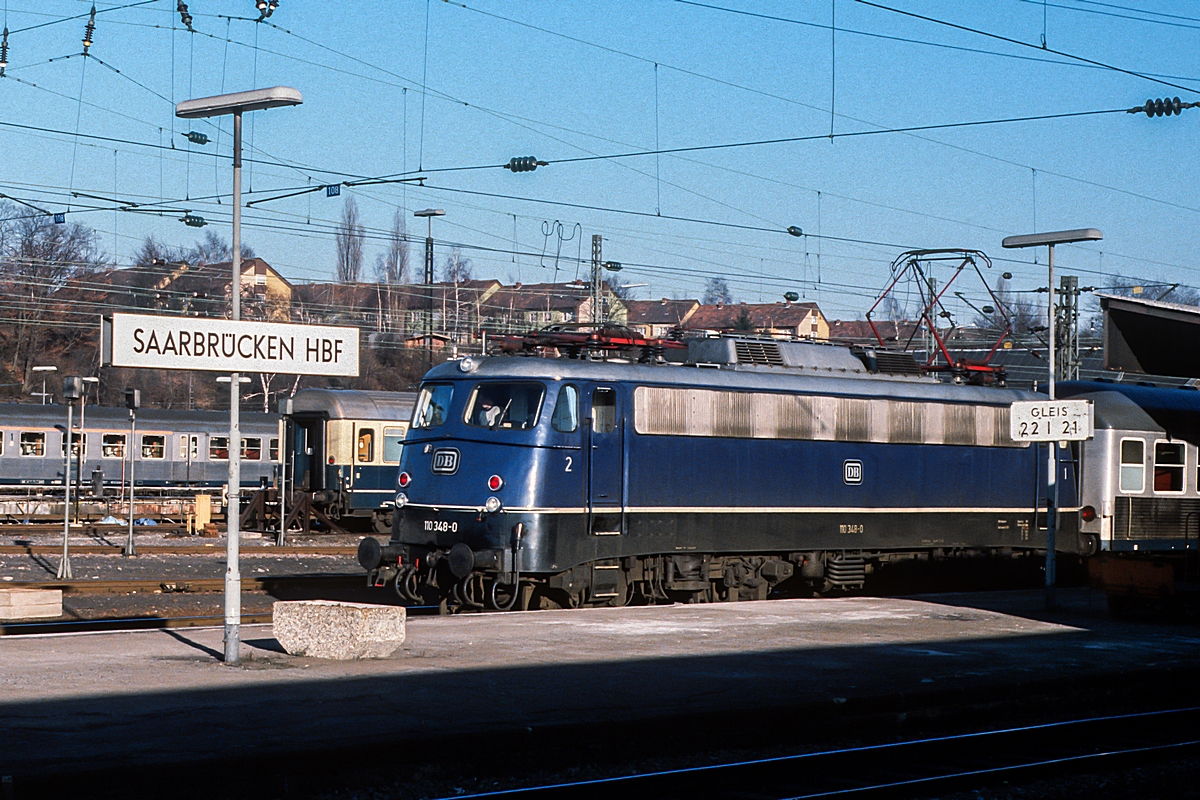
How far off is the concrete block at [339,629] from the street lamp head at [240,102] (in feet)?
14.2

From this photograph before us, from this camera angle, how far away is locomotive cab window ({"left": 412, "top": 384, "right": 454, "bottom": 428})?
58.7 feet

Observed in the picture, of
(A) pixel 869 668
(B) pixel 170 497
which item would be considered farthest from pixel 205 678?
(B) pixel 170 497

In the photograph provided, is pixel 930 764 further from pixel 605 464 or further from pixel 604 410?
pixel 604 410

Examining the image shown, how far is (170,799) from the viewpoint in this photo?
775 cm

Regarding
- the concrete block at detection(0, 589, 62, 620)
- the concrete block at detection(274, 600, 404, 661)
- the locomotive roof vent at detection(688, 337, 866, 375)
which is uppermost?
the locomotive roof vent at detection(688, 337, 866, 375)

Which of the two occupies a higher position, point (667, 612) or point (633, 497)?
point (633, 497)

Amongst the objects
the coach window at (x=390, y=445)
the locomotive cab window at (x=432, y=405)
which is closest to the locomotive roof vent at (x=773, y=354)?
the locomotive cab window at (x=432, y=405)

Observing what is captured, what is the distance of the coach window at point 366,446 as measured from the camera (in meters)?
35.3

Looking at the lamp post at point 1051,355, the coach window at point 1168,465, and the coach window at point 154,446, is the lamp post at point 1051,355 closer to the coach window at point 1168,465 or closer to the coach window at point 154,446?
the coach window at point 1168,465

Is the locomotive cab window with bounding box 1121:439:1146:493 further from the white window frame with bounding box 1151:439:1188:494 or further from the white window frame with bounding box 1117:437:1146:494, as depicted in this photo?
the white window frame with bounding box 1151:439:1188:494

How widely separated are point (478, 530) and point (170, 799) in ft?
30.0

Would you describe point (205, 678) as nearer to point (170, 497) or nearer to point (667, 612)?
point (667, 612)

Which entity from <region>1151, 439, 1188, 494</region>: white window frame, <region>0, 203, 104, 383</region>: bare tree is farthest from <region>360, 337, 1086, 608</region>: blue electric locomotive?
<region>0, 203, 104, 383</region>: bare tree

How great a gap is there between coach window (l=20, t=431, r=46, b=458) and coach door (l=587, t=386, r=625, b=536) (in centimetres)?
2947
